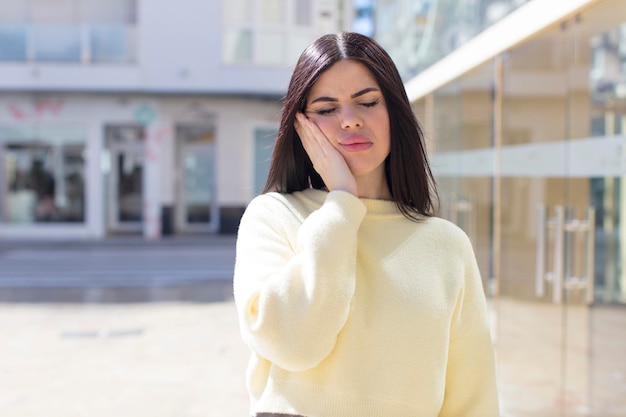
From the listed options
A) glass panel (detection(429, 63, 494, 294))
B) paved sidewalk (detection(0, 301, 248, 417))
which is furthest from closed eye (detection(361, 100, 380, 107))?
glass panel (detection(429, 63, 494, 294))

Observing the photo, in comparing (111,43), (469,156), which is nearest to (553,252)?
(469,156)

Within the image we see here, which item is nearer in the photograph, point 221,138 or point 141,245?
point 141,245

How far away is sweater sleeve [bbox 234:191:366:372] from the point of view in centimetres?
135

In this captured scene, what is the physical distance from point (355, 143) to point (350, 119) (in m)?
0.06

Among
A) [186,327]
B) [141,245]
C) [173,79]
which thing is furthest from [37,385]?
[173,79]

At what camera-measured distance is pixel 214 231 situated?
20.4 meters

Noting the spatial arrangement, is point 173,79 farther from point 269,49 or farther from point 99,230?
point 99,230

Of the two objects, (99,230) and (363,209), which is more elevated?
(363,209)

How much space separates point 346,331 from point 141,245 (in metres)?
17.0

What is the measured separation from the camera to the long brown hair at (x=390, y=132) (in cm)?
149

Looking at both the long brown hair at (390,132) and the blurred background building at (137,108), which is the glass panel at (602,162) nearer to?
the long brown hair at (390,132)

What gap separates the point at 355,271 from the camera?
144 centimetres

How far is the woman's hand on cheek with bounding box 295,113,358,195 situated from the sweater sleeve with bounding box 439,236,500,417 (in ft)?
1.10

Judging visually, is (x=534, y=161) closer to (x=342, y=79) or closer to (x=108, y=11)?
(x=342, y=79)
